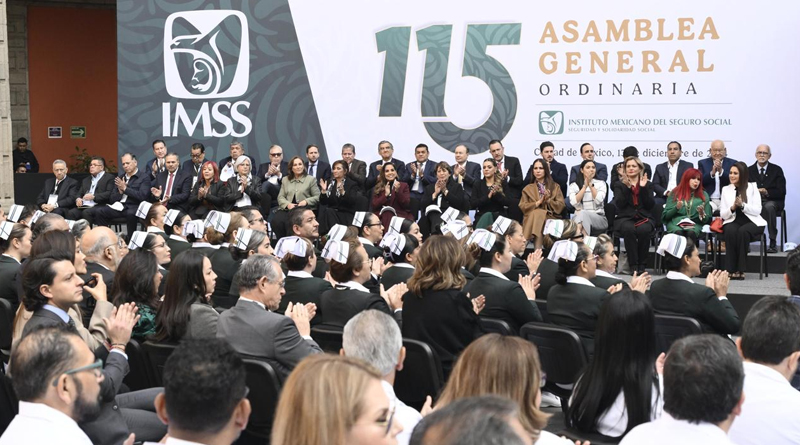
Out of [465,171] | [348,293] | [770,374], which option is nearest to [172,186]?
[465,171]

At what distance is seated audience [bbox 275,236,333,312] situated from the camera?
5.57 meters

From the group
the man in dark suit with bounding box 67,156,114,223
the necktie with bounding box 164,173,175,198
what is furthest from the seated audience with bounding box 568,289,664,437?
the man in dark suit with bounding box 67,156,114,223

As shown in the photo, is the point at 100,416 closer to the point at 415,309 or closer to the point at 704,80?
the point at 415,309

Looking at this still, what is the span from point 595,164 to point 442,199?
5.97ft

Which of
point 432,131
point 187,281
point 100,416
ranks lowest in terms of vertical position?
point 100,416

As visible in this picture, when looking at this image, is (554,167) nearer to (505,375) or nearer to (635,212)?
(635,212)

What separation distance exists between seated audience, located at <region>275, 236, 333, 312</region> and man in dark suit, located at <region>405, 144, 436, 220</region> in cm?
652

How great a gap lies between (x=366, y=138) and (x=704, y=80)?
4617 mm

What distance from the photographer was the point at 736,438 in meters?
3.11

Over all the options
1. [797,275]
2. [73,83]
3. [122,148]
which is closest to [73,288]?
[797,275]

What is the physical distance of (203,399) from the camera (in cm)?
239

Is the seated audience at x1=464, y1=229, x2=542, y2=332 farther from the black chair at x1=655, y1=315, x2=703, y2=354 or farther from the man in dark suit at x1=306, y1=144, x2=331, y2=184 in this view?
the man in dark suit at x1=306, y1=144, x2=331, y2=184

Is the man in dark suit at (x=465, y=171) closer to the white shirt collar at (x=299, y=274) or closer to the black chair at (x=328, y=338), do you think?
the white shirt collar at (x=299, y=274)

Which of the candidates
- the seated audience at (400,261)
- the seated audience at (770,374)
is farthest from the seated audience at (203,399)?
the seated audience at (400,261)
